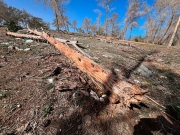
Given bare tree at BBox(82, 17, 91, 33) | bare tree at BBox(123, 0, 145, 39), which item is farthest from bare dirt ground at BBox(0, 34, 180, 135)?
bare tree at BBox(82, 17, 91, 33)

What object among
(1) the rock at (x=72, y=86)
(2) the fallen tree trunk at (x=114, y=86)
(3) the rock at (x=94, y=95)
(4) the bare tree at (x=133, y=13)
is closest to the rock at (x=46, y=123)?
(1) the rock at (x=72, y=86)

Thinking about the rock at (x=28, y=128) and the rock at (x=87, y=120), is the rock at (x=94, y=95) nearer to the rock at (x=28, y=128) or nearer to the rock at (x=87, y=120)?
the rock at (x=87, y=120)

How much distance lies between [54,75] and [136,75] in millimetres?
2397

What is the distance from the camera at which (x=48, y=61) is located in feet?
9.39

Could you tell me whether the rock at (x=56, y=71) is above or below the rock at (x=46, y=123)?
above

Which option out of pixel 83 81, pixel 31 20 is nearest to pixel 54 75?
pixel 83 81

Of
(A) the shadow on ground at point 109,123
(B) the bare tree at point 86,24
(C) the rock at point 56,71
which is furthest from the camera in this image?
(B) the bare tree at point 86,24

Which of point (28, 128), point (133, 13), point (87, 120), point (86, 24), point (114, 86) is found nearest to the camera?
point (28, 128)

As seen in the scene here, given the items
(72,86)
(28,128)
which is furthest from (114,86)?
(28,128)

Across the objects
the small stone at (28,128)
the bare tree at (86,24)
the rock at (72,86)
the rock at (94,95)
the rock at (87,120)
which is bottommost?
the small stone at (28,128)

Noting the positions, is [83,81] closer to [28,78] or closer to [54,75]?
[54,75]

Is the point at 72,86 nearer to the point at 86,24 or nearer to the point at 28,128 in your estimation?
the point at 28,128

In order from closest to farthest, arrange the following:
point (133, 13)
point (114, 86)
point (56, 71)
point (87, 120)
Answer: point (87, 120) → point (114, 86) → point (56, 71) → point (133, 13)

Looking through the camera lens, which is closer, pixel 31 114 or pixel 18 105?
pixel 31 114
